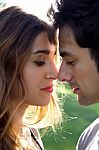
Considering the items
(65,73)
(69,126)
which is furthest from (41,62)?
(69,126)

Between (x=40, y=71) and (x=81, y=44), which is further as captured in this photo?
(x=40, y=71)

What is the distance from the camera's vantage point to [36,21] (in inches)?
133

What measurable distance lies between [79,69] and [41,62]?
40 cm

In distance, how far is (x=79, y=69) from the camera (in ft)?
9.94

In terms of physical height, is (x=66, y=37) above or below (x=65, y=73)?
above

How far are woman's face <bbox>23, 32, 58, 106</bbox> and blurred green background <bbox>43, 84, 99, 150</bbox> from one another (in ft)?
9.24

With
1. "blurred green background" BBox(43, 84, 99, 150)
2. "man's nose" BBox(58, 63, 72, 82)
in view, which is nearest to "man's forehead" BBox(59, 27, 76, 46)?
"man's nose" BBox(58, 63, 72, 82)

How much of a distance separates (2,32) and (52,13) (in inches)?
14.7

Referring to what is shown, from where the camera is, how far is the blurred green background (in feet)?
24.9

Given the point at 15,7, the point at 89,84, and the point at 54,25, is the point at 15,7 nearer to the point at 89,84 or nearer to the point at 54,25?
the point at 54,25

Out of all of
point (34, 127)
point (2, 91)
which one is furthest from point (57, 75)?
point (34, 127)

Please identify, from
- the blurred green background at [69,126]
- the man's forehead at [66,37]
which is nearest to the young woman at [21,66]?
the man's forehead at [66,37]

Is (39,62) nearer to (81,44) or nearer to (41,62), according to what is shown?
(41,62)

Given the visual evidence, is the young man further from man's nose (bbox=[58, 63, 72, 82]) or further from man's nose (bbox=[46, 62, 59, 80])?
man's nose (bbox=[46, 62, 59, 80])
